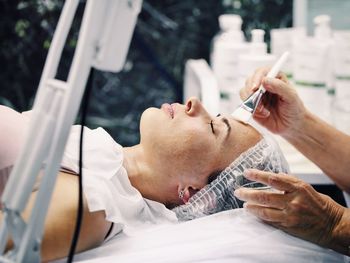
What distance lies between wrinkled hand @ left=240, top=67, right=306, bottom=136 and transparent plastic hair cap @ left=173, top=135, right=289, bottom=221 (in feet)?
0.51

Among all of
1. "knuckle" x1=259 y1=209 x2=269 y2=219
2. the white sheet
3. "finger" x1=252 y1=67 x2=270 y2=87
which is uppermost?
"finger" x1=252 y1=67 x2=270 y2=87

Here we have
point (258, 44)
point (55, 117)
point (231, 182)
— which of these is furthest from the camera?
point (258, 44)

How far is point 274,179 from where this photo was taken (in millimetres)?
1133

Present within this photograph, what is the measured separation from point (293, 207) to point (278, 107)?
16.1 inches

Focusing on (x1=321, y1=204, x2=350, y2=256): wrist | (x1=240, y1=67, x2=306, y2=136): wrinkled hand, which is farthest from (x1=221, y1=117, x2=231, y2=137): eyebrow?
(x1=321, y1=204, x2=350, y2=256): wrist

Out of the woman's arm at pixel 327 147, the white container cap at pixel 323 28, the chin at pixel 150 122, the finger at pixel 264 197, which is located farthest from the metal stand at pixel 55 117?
the white container cap at pixel 323 28

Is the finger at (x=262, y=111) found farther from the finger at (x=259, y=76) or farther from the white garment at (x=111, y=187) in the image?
the white garment at (x=111, y=187)

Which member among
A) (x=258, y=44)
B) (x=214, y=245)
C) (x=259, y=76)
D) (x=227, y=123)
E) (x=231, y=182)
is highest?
(x=258, y=44)

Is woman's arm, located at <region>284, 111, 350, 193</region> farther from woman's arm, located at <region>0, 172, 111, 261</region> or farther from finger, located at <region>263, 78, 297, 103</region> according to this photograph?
woman's arm, located at <region>0, 172, 111, 261</region>

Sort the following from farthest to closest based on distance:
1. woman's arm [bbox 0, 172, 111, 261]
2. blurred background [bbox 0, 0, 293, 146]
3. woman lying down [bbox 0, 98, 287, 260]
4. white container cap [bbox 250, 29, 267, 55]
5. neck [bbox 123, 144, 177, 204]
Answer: blurred background [bbox 0, 0, 293, 146] < white container cap [bbox 250, 29, 267, 55] < neck [bbox 123, 144, 177, 204] < woman lying down [bbox 0, 98, 287, 260] < woman's arm [bbox 0, 172, 111, 261]

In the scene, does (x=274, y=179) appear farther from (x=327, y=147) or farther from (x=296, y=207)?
(x=327, y=147)

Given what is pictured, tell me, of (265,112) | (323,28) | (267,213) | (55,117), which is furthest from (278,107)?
(55,117)

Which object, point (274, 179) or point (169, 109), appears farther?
point (169, 109)

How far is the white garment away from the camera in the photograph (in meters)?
1.20
